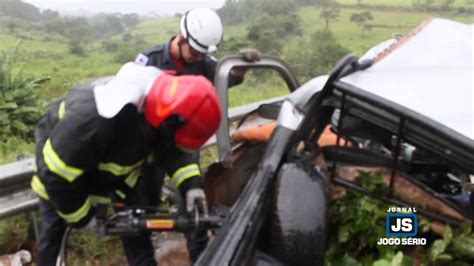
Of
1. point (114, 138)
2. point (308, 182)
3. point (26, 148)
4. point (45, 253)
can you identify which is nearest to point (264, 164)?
point (308, 182)

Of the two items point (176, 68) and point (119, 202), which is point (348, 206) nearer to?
point (119, 202)

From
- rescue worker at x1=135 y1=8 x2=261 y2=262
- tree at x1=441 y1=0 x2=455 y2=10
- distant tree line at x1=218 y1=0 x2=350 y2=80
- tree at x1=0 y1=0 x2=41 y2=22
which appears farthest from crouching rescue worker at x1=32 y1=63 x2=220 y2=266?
tree at x1=0 y1=0 x2=41 y2=22

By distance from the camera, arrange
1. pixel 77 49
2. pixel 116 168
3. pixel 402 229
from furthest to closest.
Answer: pixel 77 49 → pixel 116 168 → pixel 402 229

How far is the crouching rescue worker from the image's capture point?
1.94m

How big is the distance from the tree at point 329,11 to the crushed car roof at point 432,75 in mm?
28650

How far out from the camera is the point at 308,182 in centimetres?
183

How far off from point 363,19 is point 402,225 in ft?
96.5

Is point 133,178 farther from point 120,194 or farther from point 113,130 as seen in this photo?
point 113,130

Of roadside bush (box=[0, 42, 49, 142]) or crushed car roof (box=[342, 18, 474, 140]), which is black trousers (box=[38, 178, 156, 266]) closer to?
crushed car roof (box=[342, 18, 474, 140])

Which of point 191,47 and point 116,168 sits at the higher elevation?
point 191,47

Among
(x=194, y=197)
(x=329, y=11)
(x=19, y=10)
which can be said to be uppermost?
(x=194, y=197)

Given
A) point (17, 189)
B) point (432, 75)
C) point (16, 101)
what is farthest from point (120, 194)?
point (16, 101)

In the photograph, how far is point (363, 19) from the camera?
29.7 m

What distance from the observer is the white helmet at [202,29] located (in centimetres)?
324
